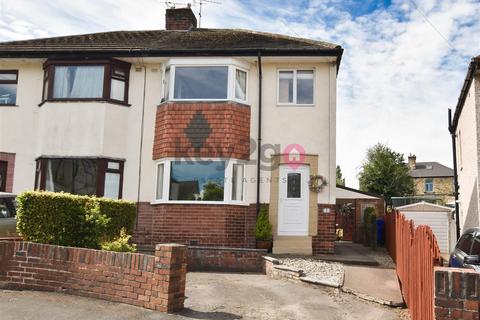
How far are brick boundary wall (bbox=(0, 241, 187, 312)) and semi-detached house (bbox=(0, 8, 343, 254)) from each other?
6020mm

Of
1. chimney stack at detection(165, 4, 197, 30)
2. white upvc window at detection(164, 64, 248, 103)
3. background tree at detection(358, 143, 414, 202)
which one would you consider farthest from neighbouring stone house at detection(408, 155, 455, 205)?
white upvc window at detection(164, 64, 248, 103)

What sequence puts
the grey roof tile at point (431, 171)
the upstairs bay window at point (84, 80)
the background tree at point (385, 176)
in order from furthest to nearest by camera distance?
1. the grey roof tile at point (431, 171)
2. the background tree at point (385, 176)
3. the upstairs bay window at point (84, 80)

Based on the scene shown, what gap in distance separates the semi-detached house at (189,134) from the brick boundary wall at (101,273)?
602 cm

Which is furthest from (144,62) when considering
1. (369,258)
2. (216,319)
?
(216,319)

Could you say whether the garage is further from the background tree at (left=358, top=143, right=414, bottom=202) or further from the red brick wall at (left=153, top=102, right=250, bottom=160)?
the background tree at (left=358, top=143, right=414, bottom=202)

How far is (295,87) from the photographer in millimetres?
13555

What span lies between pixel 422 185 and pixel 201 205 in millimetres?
46698

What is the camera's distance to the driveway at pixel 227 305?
5.77 meters

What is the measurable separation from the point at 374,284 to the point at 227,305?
3.30m

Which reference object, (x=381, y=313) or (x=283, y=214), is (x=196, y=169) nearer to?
(x=283, y=214)

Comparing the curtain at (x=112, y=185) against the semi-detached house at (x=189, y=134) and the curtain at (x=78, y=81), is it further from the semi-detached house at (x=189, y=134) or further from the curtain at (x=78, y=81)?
the curtain at (x=78, y=81)

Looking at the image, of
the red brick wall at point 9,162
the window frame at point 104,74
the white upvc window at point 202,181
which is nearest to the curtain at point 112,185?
the white upvc window at point 202,181

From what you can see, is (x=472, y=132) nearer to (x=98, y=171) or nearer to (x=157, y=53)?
(x=157, y=53)

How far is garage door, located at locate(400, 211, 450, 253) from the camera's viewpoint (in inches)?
765
